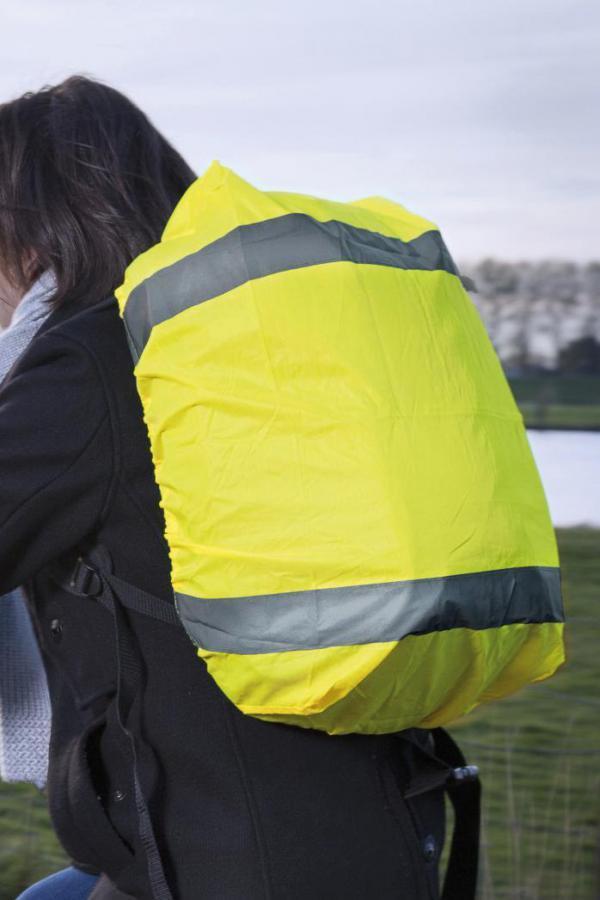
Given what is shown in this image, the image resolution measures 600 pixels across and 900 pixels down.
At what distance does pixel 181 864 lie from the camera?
1.39 metres

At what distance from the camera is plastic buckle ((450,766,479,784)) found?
60.7 inches

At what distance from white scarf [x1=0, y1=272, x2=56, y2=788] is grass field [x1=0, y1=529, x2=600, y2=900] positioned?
152 cm

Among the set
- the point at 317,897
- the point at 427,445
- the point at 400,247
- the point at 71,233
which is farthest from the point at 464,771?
the point at 71,233

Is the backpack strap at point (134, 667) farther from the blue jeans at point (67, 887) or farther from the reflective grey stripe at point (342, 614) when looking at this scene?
the blue jeans at point (67, 887)

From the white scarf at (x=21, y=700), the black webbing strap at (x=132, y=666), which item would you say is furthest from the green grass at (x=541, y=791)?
the black webbing strap at (x=132, y=666)

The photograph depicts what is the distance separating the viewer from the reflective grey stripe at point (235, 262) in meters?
1.31

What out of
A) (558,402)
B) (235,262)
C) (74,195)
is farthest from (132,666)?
(558,402)

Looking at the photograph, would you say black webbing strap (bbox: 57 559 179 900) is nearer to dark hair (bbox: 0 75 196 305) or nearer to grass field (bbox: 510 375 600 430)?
dark hair (bbox: 0 75 196 305)

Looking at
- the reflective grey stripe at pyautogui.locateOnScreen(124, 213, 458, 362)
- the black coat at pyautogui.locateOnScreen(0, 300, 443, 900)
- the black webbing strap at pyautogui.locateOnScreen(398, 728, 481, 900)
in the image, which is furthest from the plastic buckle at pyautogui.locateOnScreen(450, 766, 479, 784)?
the reflective grey stripe at pyautogui.locateOnScreen(124, 213, 458, 362)

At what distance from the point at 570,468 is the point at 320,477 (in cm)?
378

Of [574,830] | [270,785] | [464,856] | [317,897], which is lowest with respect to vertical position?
[574,830]

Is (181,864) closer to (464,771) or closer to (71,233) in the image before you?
(464,771)

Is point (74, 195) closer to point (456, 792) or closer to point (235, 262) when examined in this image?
point (235, 262)

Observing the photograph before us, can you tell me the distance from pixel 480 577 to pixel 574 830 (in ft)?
6.68
